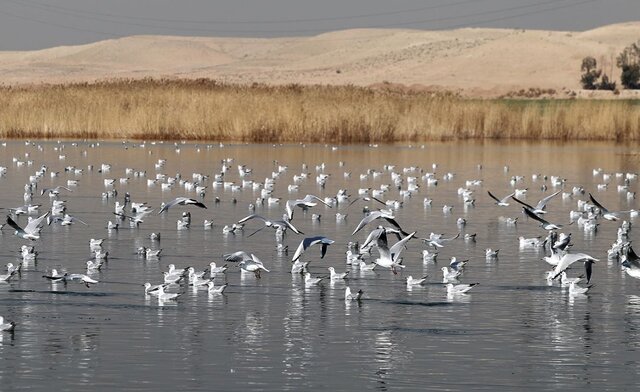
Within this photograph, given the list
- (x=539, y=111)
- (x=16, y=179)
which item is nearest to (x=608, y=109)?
(x=539, y=111)

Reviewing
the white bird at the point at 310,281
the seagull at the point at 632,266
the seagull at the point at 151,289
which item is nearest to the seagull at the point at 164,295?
the seagull at the point at 151,289

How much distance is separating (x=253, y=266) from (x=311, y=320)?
108 inches

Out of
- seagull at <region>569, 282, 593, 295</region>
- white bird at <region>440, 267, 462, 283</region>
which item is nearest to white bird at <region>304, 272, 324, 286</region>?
white bird at <region>440, 267, 462, 283</region>

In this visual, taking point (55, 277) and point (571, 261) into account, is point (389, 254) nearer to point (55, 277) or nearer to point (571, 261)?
point (571, 261)

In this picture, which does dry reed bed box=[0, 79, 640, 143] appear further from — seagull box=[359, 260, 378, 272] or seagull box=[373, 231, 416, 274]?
seagull box=[373, 231, 416, 274]

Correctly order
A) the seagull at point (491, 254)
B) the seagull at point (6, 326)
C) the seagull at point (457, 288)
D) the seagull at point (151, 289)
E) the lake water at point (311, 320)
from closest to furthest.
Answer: the lake water at point (311, 320)
the seagull at point (6, 326)
the seagull at point (151, 289)
the seagull at point (457, 288)
the seagull at point (491, 254)

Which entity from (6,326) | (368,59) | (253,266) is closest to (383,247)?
(253,266)

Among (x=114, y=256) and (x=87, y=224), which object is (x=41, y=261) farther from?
(x=87, y=224)

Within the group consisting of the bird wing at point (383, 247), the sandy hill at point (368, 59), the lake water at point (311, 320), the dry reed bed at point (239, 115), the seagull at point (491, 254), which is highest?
the sandy hill at point (368, 59)

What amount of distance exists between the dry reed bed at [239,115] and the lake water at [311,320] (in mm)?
20038

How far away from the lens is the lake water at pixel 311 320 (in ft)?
38.5

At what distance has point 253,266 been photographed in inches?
658

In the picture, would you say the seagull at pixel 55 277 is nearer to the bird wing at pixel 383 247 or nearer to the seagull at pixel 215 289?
the seagull at pixel 215 289

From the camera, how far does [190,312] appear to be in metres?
14.5
